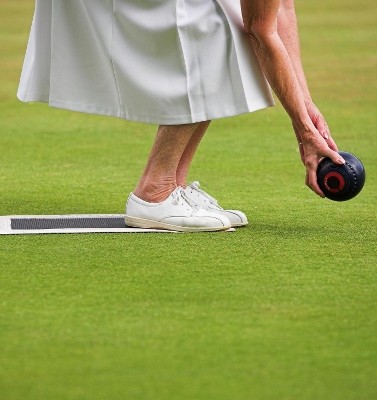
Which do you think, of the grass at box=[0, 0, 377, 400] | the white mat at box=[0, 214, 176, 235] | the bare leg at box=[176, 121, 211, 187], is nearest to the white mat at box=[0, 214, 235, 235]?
the white mat at box=[0, 214, 176, 235]

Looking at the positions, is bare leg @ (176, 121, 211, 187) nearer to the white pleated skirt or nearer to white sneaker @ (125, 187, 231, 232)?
white sneaker @ (125, 187, 231, 232)

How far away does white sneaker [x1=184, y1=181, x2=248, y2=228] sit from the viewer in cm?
488

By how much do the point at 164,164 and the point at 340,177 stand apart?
64cm

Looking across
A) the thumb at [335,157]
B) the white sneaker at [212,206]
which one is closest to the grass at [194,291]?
the white sneaker at [212,206]

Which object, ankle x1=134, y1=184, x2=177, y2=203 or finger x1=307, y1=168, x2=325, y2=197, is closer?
finger x1=307, y1=168, x2=325, y2=197

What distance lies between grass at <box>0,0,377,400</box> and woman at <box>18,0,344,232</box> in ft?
0.91

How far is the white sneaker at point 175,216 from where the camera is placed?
15.7ft

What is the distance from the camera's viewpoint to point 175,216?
4.82 metres

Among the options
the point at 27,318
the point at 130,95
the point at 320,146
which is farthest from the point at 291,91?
the point at 27,318

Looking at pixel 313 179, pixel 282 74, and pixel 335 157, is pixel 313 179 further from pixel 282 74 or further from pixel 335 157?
pixel 282 74

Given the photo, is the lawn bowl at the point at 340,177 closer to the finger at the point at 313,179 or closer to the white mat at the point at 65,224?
the finger at the point at 313,179

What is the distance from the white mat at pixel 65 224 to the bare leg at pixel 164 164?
142 mm

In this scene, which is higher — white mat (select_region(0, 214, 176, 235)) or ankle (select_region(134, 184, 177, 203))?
ankle (select_region(134, 184, 177, 203))

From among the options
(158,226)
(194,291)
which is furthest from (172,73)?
(194,291)
